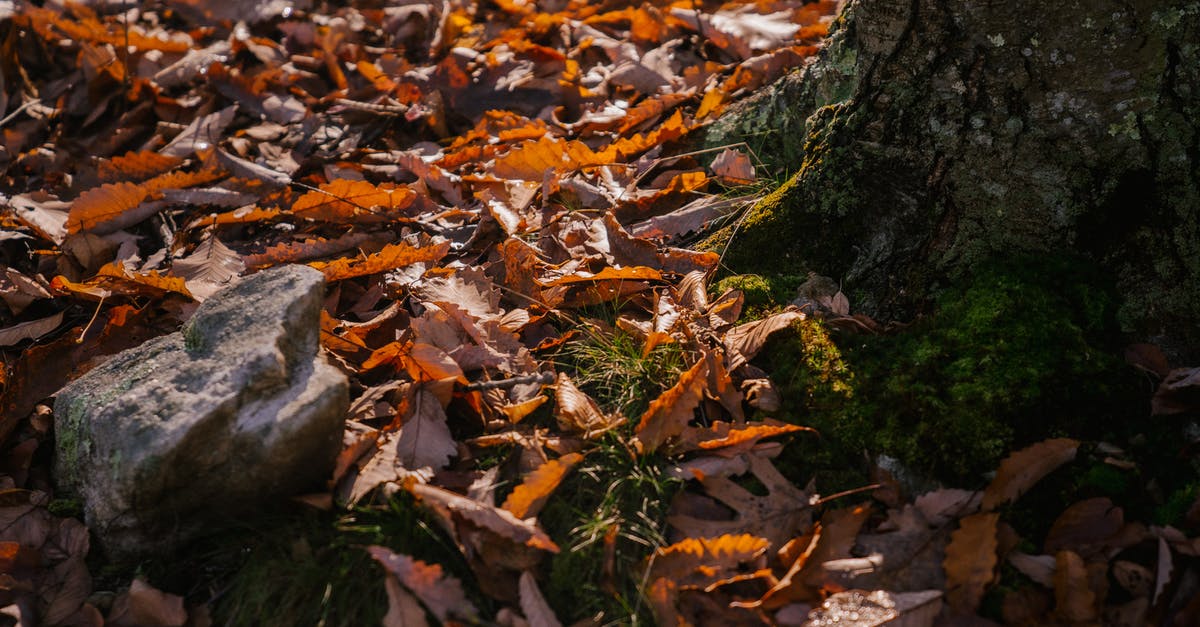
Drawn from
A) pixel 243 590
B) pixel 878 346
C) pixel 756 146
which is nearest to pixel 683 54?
pixel 756 146

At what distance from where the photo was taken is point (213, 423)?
176cm

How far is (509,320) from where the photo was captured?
233cm

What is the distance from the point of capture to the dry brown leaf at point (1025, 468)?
71.2 inches

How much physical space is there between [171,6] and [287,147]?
6.43ft

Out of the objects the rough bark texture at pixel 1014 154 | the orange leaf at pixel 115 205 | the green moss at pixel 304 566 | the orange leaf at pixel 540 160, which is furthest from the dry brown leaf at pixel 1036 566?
the orange leaf at pixel 115 205

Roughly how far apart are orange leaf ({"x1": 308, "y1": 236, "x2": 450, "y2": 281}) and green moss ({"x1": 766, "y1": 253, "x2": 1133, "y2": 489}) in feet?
3.47

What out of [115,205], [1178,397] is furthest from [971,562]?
[115,205]

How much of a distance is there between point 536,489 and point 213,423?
0.69m

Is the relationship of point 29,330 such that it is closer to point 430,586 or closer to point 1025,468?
point 430,586

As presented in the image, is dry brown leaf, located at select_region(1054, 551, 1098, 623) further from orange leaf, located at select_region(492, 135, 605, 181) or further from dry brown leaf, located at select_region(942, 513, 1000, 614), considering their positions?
orange leaf, located at select_region(492, 135, 605, 181)

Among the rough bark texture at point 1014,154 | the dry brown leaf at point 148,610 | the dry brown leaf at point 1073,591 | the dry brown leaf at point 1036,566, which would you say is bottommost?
the dry brown leaf at point 148,610

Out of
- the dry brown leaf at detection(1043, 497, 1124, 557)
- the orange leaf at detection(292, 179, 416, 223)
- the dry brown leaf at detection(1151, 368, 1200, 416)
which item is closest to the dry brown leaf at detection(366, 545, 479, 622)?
the dry brown leaf at detection(1043, 497, 1124, 557)

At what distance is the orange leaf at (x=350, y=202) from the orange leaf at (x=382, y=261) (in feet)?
1.19

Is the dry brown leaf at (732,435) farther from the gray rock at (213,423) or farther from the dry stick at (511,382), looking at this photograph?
the gray rock at (213,423)
